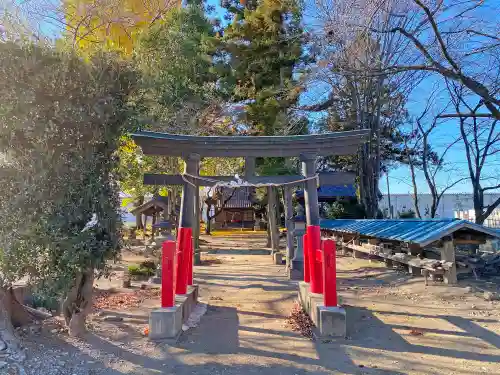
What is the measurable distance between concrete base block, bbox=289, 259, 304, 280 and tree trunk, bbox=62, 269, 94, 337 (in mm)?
6269

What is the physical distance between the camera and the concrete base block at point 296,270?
10.3 meters

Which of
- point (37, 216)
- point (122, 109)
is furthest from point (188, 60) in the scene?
point (37, 216)

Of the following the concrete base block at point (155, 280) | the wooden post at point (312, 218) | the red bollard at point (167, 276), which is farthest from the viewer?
the concrete base block at point (155, 280)

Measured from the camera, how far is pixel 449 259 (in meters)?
8.47

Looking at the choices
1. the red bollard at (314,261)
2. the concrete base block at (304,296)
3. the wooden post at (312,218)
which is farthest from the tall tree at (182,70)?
the concrete base block at (304,296)

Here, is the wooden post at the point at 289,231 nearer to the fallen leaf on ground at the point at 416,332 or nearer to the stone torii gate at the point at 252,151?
the stone torii gate at the point at 252,151

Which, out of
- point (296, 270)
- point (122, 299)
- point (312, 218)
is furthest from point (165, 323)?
point (296, 270)

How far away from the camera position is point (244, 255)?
52.9ft

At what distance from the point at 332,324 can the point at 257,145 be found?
364cm

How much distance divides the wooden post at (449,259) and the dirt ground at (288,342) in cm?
30

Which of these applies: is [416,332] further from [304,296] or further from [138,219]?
[138,219]

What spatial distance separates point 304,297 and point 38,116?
501 centimetres

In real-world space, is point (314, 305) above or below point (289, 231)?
below

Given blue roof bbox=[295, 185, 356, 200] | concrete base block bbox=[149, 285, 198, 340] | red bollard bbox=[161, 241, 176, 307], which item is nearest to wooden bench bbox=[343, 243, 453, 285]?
concrete base block bbox=[149, 285, 198, 340]
